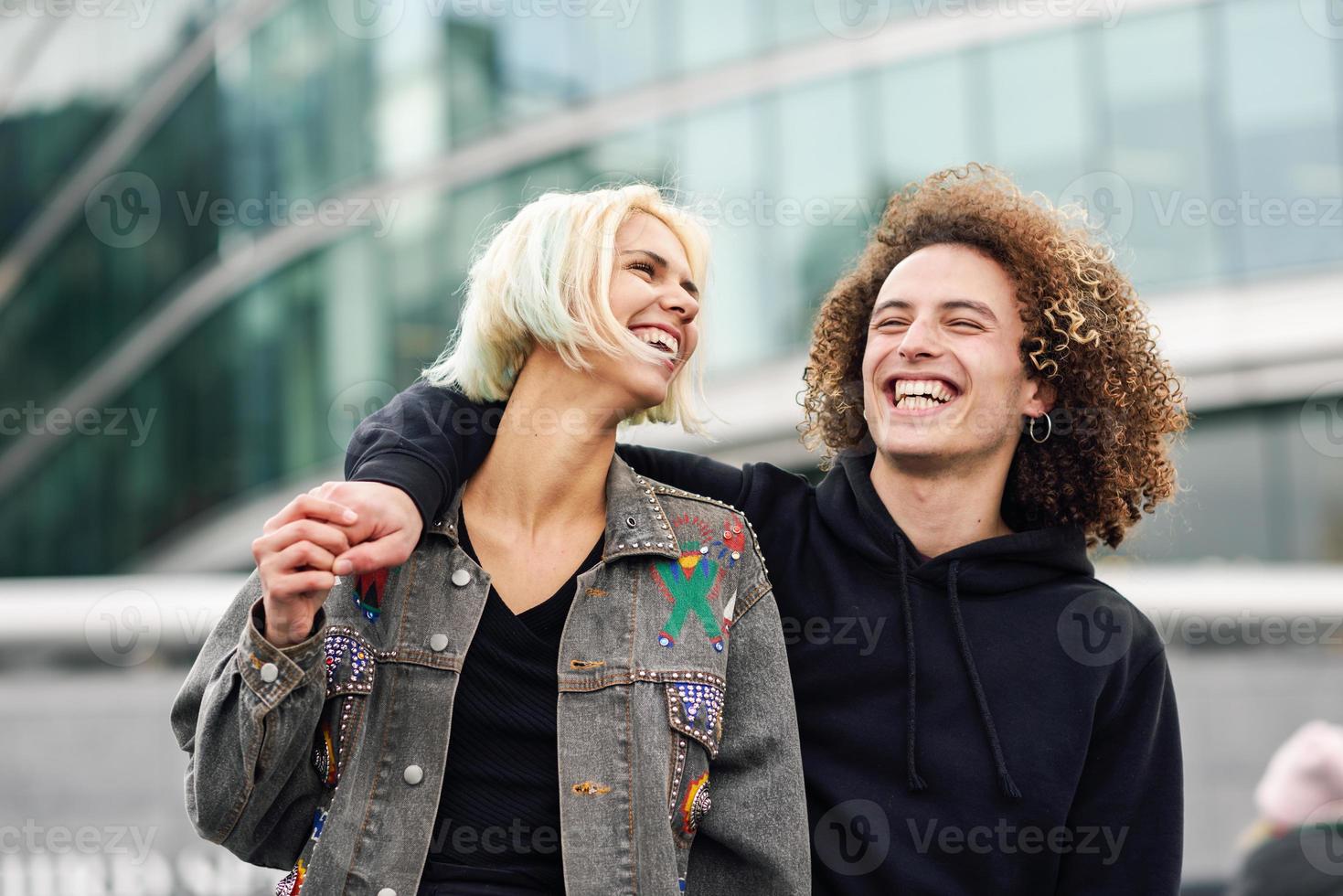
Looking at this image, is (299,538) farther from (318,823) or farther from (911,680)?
(911,680)

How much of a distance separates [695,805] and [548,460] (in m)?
0.80

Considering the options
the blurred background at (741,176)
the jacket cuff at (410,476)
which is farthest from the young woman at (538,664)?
the blurred background at (741,176)

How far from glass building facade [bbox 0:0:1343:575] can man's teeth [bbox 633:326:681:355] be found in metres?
7.64

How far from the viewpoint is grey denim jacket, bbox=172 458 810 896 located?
2.68 meters

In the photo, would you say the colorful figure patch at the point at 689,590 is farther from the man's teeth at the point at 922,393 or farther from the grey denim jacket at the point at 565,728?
the man's teeth at the point at 922,393

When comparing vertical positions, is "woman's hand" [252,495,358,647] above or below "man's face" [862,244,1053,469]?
below

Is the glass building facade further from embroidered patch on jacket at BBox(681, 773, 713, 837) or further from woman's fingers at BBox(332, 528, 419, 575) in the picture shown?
woman's fingers at BBox(332, 528, 419, 575)

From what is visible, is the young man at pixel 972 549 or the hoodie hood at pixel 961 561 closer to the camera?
the young man at pixel 972 549

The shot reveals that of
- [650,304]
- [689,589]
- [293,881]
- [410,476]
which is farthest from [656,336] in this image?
[293,881]

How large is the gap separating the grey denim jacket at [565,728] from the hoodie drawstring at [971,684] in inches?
14.6

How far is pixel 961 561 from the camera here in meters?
3.50

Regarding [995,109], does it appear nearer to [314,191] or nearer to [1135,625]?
[314,191]

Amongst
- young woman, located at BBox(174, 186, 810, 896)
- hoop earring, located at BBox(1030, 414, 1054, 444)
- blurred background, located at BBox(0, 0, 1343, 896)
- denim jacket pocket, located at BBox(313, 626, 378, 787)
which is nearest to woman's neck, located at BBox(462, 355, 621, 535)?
young woman, located at BBox(174, 186, 810, 896)

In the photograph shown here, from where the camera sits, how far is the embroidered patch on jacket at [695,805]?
293 cm
